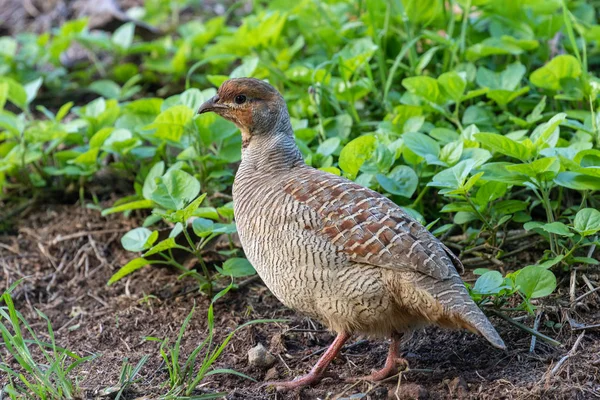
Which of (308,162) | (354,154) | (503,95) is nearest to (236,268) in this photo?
(308,162)

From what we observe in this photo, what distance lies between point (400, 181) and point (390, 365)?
3.65 feet

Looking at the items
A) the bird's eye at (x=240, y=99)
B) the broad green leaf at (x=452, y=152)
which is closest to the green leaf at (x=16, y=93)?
the bird's eye at (x=240, y=99)

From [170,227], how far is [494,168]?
73.9 inches

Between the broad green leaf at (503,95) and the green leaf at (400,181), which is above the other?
the broad green leaf at (503,95)

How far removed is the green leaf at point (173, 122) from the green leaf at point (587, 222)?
7.22 ft

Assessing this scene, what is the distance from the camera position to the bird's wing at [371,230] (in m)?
3.30

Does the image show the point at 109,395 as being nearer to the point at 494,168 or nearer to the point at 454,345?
the point at 454,345

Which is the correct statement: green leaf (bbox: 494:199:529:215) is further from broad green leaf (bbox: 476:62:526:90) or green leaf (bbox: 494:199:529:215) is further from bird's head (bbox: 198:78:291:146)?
bird's head (bbox: 198:78:291:146)

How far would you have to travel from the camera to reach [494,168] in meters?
4.02

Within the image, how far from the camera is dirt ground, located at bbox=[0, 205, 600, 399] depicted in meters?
3.38

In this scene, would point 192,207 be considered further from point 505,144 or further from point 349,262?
point 505,144

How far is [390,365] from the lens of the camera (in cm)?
355

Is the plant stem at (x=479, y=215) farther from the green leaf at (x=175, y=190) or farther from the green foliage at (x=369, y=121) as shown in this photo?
the green leaf at (x=175, y=190)

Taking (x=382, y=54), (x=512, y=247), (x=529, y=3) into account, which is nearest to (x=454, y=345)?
(x=512, y=247)
